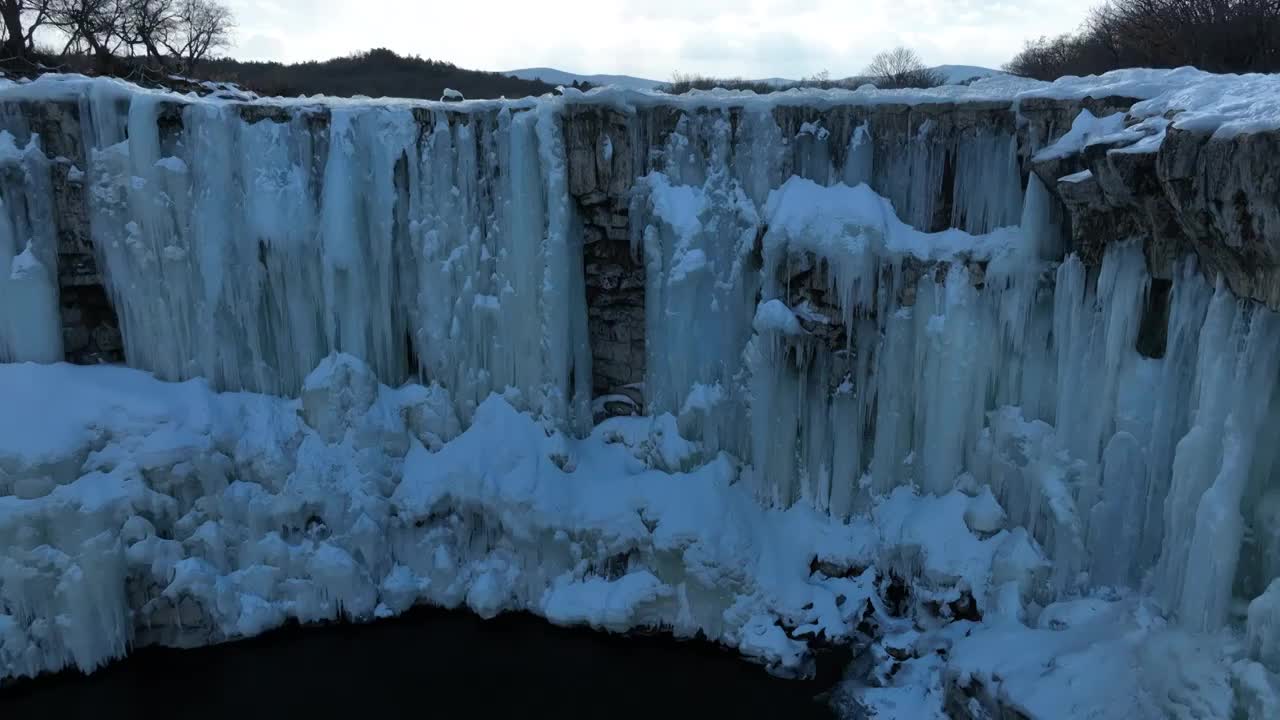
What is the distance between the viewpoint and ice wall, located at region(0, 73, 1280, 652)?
8.34 metres

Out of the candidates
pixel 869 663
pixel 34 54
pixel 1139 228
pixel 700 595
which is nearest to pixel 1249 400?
pixel 1139 228

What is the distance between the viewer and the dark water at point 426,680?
28.4 ft

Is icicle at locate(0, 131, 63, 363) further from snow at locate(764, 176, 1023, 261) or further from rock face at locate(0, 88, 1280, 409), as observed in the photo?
snow at locate(764, 176, 1023, 261)

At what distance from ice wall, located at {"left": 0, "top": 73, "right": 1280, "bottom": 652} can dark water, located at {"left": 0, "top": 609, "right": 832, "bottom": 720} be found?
7.06ft

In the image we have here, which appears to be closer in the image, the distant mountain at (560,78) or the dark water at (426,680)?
the dark water at (426,680)

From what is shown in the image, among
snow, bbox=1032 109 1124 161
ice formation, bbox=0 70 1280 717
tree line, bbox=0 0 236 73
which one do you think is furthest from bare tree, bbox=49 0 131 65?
snow, bbox=1032 109 1124 161

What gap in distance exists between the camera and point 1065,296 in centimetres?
792

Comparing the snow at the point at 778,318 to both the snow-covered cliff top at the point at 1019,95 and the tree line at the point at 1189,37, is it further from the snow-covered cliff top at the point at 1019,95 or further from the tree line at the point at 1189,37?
the tree line at the point at 1189,37

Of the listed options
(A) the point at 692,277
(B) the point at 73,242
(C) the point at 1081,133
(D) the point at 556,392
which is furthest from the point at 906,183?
(B) the point at 73,242

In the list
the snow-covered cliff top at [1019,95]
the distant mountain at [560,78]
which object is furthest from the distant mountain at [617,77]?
the snow-covered cliff top at [1019,95]

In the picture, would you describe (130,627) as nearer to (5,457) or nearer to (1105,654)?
(5,457)

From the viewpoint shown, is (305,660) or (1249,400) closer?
(1249,400)

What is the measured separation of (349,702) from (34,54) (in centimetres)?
1760

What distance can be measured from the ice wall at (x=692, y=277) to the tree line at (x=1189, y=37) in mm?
8381
